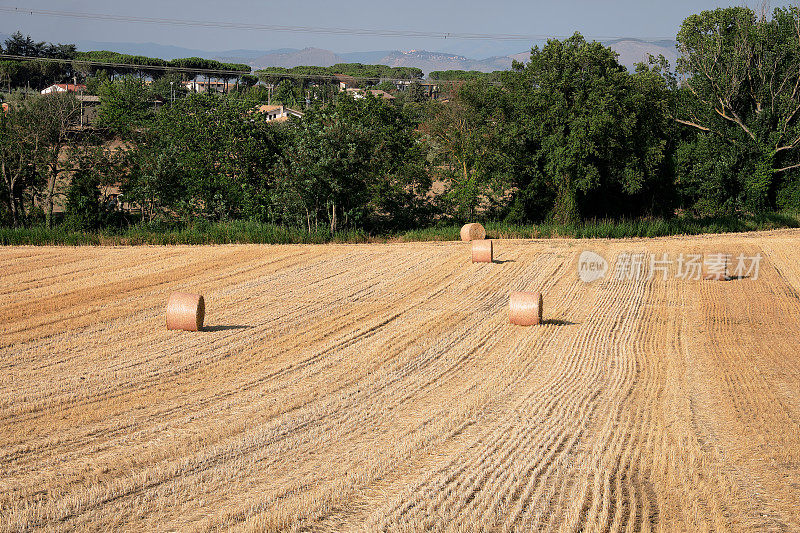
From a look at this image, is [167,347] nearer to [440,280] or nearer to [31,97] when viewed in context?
[440,280]

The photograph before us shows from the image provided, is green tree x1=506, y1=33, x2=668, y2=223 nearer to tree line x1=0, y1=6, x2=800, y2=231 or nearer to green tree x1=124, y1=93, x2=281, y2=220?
tree line x1=0, y1=6, x2=800, y2=231

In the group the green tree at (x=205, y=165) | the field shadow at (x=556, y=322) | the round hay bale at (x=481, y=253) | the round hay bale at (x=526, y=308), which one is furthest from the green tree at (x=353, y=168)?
the round hay bale at (x=526, y=308)

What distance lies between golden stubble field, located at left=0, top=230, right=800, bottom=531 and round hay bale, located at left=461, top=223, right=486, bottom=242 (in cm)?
732

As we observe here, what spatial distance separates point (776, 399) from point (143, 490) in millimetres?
8814

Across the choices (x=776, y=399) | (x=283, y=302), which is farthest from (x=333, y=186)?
(x=776, y=399)

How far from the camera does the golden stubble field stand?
24.5 feet

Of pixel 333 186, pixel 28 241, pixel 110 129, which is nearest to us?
pixel 28 241

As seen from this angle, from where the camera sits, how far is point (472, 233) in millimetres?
26953

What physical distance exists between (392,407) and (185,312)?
551cm

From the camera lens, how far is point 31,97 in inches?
1184

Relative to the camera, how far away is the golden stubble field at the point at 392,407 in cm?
747

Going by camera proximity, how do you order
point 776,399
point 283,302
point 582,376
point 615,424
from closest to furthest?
point 615,424, point 776,399, point 582,376, point 283,302

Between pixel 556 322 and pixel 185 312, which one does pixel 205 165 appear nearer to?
pixel 185 312

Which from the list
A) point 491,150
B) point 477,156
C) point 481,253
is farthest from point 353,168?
point 481,253
